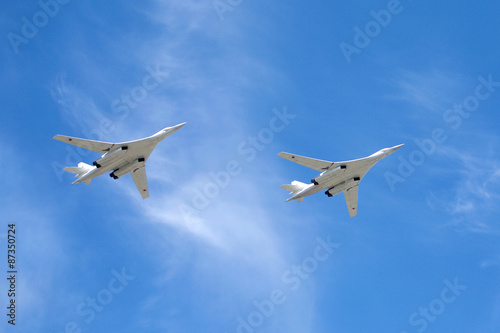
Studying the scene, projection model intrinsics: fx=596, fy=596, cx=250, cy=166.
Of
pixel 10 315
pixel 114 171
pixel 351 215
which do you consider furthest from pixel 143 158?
pixel 351 215

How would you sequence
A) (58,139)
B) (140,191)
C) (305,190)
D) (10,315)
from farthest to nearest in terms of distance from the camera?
(140,191) < (305,190) < (58,139) < (10,315)

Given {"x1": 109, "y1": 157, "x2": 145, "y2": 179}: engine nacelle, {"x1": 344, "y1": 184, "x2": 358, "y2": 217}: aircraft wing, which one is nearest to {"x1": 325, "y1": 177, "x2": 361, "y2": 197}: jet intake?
{"x1": 344, "y1": 184, "x2": 358, "y2": 217}: aircraft wing

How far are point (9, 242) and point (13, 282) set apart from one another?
191 inches

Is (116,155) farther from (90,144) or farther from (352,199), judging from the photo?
(352,199)

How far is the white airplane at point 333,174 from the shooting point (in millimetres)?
81062

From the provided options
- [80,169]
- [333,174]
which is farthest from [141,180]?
[333,174]

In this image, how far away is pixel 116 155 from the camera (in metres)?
79.4

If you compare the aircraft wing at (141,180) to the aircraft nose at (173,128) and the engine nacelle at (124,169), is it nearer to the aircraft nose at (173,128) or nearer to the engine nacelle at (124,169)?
the engine nacelle at (124,169)

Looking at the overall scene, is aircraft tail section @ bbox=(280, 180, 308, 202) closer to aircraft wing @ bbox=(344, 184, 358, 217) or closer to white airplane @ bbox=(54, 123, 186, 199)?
aircraft wing @ bbox=(344, 184, 358, 217)

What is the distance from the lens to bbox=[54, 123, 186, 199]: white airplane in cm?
7888

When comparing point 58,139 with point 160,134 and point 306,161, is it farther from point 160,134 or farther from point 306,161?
point 306,161

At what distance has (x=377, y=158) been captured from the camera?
8244 centimetres

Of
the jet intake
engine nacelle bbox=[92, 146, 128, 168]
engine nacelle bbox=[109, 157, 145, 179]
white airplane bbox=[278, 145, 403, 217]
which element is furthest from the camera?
the jet intake

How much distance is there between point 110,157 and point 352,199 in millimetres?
35412
